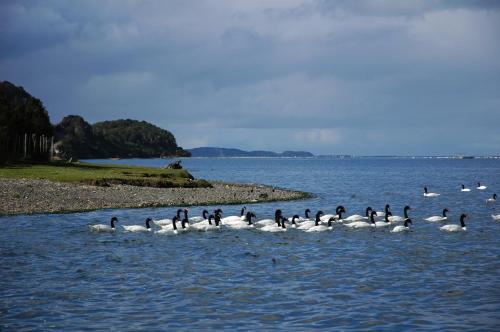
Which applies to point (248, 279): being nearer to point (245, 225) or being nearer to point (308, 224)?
point (245, 225)

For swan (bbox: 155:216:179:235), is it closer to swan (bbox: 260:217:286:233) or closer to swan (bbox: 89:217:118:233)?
swan (bbox: 89:217:118:233)

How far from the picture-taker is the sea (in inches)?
682

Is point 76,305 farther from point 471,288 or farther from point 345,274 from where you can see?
point 471,288

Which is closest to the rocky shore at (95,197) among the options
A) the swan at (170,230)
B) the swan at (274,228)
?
the swan at (170,230)

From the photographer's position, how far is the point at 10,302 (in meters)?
19.4

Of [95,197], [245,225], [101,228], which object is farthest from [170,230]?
[95,197]

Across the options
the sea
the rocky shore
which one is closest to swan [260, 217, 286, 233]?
the sea

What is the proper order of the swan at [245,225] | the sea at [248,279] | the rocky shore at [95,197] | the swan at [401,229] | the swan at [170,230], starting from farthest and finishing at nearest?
the rocky shore at [95,197] < the swan at [245,225] < the swan at [401,229] < the swan at [170,230] < the sea at [248,279]

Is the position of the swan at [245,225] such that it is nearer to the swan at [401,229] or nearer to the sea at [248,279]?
the sea at [248,279]

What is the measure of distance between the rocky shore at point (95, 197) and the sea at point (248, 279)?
22.1 ft

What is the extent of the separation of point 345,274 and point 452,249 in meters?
8.57

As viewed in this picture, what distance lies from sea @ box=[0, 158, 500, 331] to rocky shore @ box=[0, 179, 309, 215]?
673 centimetres

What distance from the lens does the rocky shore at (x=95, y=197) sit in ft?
150

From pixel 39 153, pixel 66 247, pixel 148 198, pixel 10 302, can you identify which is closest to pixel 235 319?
pixel 10 302
